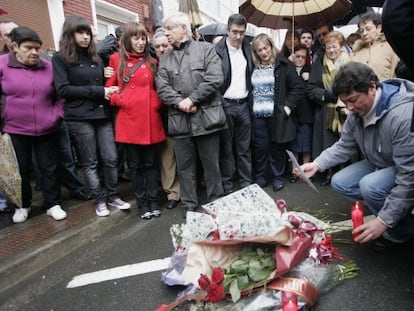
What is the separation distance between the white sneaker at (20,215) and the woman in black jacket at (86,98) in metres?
0.67

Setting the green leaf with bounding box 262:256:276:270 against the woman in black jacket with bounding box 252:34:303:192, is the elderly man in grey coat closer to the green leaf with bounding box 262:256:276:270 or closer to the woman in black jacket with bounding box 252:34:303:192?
the woman in black jacket with bounding box 252:34:303:192

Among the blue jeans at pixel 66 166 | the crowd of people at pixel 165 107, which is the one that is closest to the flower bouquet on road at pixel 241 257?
the crowd of people at pixel 165 107

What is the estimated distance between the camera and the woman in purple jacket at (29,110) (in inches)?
129

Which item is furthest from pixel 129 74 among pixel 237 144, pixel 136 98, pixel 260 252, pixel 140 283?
pixel 260 252

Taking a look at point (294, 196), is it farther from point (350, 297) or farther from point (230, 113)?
point (350, 297)

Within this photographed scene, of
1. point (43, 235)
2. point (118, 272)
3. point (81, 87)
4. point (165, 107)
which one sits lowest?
point (118, 272)

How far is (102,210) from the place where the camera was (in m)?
3.65

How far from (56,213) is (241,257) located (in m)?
2.23

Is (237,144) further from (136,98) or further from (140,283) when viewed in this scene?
(140,283)

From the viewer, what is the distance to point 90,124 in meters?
3.57

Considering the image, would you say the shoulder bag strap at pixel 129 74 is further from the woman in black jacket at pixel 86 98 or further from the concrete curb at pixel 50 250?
the concrete curb at pixel 50 250

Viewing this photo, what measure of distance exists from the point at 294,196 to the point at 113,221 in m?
2.03

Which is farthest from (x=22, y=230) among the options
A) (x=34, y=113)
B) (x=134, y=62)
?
(x=134, y=62)

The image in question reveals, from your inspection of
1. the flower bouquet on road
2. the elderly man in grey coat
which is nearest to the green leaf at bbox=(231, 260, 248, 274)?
the flower bouquet on road
